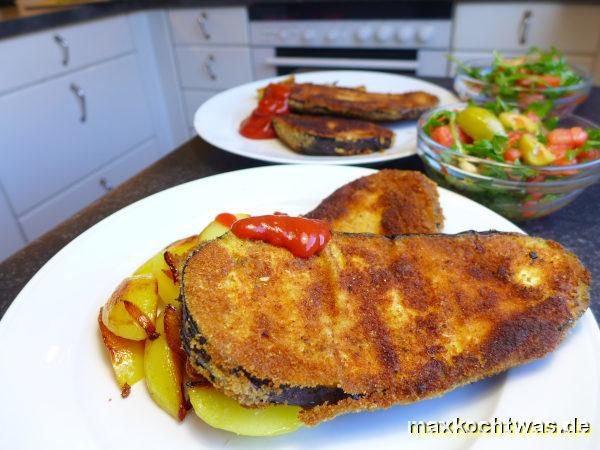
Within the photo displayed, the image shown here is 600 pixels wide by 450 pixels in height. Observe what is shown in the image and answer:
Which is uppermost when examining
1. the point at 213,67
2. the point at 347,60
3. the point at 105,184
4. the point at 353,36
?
the point at 353,36

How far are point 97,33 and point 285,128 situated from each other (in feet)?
10.3

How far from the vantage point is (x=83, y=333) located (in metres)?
1.25

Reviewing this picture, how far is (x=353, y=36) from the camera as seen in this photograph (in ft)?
15.5

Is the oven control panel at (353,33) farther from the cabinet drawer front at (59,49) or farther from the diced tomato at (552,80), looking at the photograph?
the diced tomato at (552,80)

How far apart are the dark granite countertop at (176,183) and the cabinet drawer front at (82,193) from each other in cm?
233

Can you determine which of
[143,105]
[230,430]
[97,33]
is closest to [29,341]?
[230,430]

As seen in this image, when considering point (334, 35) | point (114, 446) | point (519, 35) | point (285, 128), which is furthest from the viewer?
point (334, 35)

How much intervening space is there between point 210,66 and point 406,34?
2.31 metres

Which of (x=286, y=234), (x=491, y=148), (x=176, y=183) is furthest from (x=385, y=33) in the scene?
(x=286, y=234)

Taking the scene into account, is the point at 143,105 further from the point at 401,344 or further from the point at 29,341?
the point at 401,344

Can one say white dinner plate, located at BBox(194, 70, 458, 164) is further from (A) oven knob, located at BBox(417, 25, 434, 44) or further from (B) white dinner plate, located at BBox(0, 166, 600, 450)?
(A) oven knob, located at BBox(417, 25, 434, 44)

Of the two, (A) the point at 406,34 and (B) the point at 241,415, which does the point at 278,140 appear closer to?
(B) the point at 241,415

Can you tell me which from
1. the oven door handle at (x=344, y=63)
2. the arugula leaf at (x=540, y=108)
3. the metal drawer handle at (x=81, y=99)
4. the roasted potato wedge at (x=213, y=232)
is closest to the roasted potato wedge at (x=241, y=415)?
the roasted potato wedge at (x=213, y=232)

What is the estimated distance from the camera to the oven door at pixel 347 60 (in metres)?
4.59
